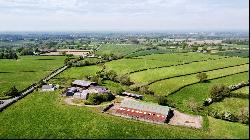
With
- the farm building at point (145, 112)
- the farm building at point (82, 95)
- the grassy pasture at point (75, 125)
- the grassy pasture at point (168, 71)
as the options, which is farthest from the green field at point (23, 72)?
the farm building at point (145, 112)

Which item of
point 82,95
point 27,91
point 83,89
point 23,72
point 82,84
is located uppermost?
point 82,95

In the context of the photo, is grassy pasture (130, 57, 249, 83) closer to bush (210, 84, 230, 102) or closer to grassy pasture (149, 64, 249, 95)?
grassy pasture (149, 64, 249, 95)

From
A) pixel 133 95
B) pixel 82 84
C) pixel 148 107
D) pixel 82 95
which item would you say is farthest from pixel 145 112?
pixel 82 84

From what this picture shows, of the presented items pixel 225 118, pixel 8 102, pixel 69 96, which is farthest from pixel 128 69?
pixel 225 118

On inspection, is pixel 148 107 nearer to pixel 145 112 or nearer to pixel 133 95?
pixel 145 112

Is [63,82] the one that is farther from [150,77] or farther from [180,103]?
[180,103]

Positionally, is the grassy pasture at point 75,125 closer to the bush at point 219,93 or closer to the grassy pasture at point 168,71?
the bush at point 219,93

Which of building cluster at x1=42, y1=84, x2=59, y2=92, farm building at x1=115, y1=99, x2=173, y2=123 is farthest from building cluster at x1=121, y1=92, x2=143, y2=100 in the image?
building cluster at x1=42, y1=84, x2=59, y2=92
